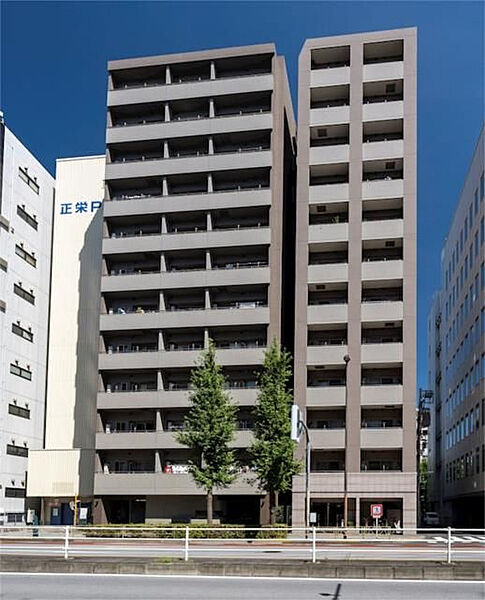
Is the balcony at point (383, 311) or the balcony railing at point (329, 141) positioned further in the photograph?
the balcony railing at point (329, 141)

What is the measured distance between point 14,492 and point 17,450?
329 centimetres

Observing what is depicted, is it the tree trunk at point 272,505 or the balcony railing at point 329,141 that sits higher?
the balcony railing at point 329,141

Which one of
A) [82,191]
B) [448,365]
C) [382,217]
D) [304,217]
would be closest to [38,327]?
[82,191]

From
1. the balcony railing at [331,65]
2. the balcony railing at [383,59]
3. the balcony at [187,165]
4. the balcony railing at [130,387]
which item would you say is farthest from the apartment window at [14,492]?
the balcony railing at [383,59]

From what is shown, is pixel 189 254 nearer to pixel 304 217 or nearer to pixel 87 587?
pixel 304 217

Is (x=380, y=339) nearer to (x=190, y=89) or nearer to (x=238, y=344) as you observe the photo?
(x=238, y=344)

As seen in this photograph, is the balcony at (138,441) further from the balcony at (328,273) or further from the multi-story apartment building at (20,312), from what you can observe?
the balcony at (328,273)

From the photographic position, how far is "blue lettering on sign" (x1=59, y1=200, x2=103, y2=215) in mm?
77312

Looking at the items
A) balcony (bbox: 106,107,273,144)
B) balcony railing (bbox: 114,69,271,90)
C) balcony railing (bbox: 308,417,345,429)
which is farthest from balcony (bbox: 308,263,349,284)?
balcony railing (bbox: 114,69,271,90)

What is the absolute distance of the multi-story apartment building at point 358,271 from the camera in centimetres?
6281

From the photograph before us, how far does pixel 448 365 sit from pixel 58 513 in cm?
4943

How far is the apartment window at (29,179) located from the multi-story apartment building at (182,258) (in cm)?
741

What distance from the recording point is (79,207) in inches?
3066

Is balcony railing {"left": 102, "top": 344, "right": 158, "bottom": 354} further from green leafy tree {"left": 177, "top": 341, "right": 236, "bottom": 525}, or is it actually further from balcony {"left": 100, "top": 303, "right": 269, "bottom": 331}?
green leafy tree {"left": 177, "top": 341, "right": 236, "bottom": 525}
